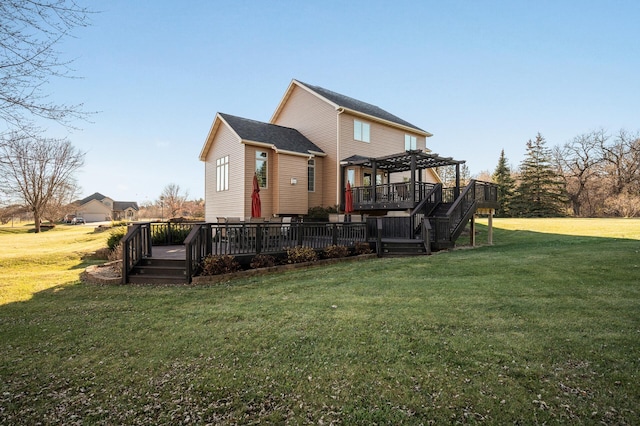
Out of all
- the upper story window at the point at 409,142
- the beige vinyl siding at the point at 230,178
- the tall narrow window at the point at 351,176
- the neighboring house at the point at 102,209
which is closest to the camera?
the beige vinyl siding at the point at 230,178

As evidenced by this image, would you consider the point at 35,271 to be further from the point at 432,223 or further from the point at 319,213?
the point at 432,223

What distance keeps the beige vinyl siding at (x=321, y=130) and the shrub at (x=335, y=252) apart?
7066 millimetres

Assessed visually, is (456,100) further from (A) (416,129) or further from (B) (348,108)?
(B) (348,108)

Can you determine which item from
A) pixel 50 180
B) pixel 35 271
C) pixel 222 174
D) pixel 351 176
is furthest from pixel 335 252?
pixel 50 180

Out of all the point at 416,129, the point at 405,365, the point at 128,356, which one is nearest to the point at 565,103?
the point at 416,129

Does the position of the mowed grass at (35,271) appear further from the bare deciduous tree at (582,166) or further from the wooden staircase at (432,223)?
the bare deciduous tree at (582,166)

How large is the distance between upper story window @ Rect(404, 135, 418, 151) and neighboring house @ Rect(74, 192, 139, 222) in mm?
69146

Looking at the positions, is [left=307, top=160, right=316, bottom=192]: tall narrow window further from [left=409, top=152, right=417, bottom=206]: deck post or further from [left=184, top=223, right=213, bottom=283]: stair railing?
[left=184, top=223, right=213, bottom=283]: stair railing

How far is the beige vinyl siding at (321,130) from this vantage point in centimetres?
1888

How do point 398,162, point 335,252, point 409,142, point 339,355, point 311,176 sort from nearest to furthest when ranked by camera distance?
point 339,355 → point 335,252 → point 398,162 → point 311,176 → point 409,142

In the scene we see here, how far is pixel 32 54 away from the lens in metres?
5.16

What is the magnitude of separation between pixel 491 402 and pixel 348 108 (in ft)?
58.3

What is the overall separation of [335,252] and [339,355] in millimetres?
7762

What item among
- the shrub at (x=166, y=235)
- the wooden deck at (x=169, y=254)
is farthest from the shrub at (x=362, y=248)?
the shrub at (x=166, y=235)
